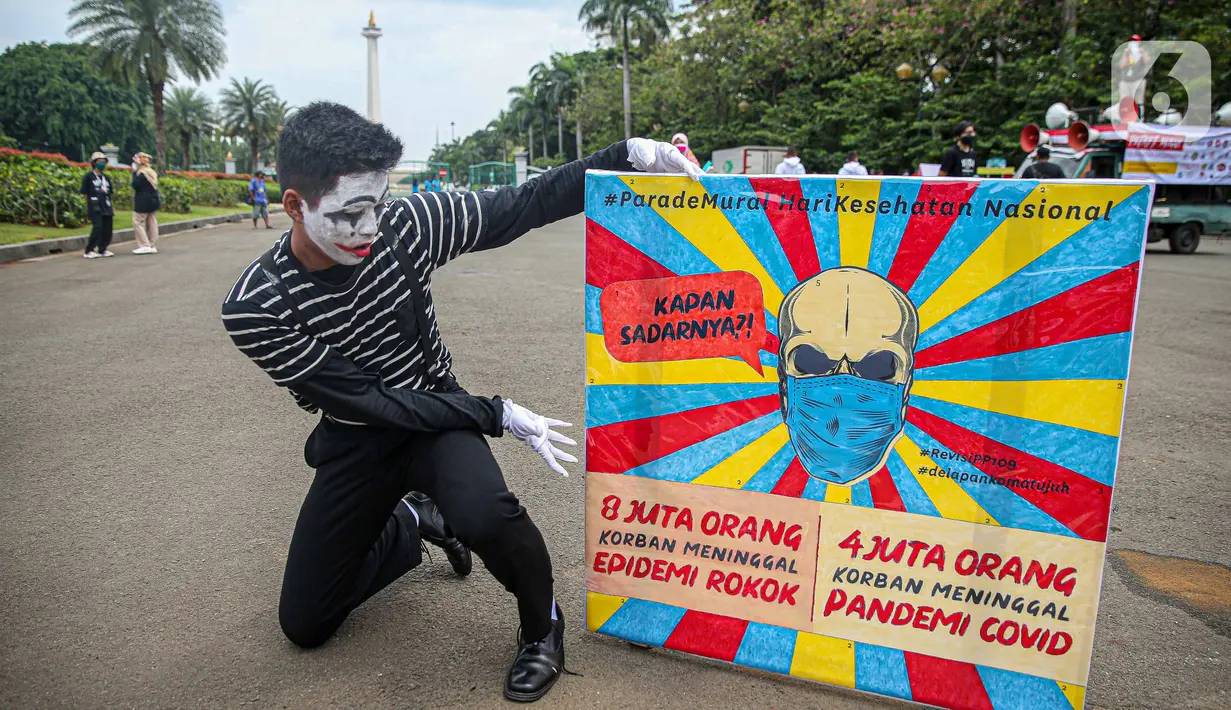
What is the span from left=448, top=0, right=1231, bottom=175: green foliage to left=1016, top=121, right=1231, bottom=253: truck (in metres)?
4.34

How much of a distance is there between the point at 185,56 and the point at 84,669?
43357mm

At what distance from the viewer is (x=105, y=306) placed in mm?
8477

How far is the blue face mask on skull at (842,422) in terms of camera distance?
215cm

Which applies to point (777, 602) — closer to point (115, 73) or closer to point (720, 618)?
point (720, 618)

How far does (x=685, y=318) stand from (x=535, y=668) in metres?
1.09

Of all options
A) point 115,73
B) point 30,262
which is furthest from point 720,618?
point 115,73

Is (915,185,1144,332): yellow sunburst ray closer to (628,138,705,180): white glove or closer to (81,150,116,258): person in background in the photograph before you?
(628,138,705,180): white glove

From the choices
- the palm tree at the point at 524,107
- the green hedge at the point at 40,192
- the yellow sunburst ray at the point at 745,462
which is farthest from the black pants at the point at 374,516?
the palm tree at the point at 524,107

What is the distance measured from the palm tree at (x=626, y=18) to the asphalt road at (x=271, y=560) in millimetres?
44281

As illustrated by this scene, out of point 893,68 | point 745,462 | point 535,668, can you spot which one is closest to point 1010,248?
point 745,462

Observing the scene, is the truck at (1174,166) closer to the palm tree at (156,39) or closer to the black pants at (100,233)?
the black pants at (100,233)

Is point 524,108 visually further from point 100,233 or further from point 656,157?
point 656,157

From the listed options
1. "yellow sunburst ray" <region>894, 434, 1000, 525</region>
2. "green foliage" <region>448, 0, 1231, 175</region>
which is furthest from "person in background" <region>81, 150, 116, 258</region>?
"green foliage" <region>448, 0, 1231, 175</region>

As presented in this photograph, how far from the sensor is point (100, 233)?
12828 millimetres
